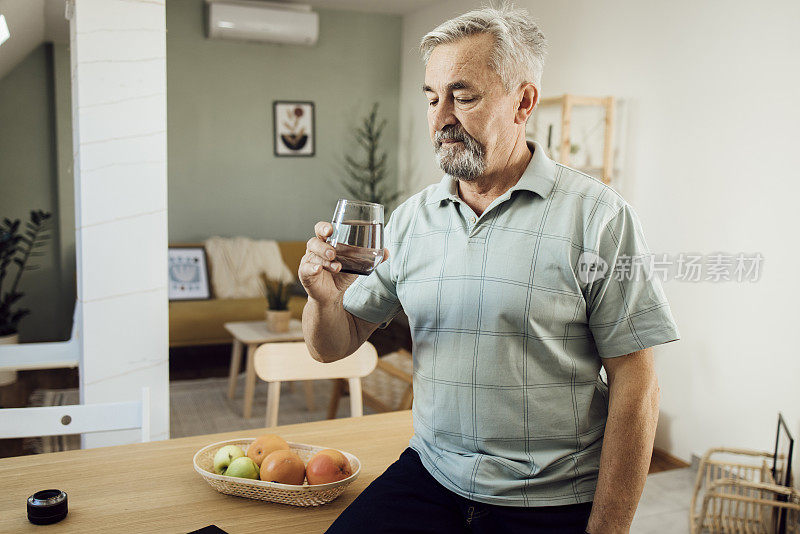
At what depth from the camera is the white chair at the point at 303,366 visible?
193 centimetres

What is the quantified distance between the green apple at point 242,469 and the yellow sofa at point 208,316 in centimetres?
381

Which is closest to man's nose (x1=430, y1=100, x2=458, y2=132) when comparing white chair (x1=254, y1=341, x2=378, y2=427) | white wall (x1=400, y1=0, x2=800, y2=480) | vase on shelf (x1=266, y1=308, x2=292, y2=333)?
white chair (x1=254, y1=341, x2=378, y2=427)

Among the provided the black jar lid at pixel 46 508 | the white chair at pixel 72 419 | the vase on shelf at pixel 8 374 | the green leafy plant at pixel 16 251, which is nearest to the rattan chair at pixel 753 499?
the white chair at pixel 72 419

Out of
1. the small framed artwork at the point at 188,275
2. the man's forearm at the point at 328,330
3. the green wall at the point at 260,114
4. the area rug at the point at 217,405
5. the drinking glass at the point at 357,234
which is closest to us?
the drinking glass at the point at 357,234

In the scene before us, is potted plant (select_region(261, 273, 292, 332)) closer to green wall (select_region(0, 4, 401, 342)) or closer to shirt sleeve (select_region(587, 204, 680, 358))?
green wall (select_region(0, 4, 401, 342))

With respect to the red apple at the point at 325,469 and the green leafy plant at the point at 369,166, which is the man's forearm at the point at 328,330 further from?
the green leafy plant at the point at 369,166

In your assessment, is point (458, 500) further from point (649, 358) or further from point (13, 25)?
point (13, 25)

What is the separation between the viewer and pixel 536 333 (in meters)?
1.17

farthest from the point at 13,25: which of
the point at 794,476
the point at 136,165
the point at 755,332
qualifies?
the point at 794,476

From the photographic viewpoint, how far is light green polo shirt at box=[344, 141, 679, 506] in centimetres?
115

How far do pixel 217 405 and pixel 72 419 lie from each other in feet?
8.52

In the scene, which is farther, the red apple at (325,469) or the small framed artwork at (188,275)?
the small framed artwork at (188,275)

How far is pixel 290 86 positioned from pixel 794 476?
4898 mm

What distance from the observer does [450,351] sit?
1250mm
